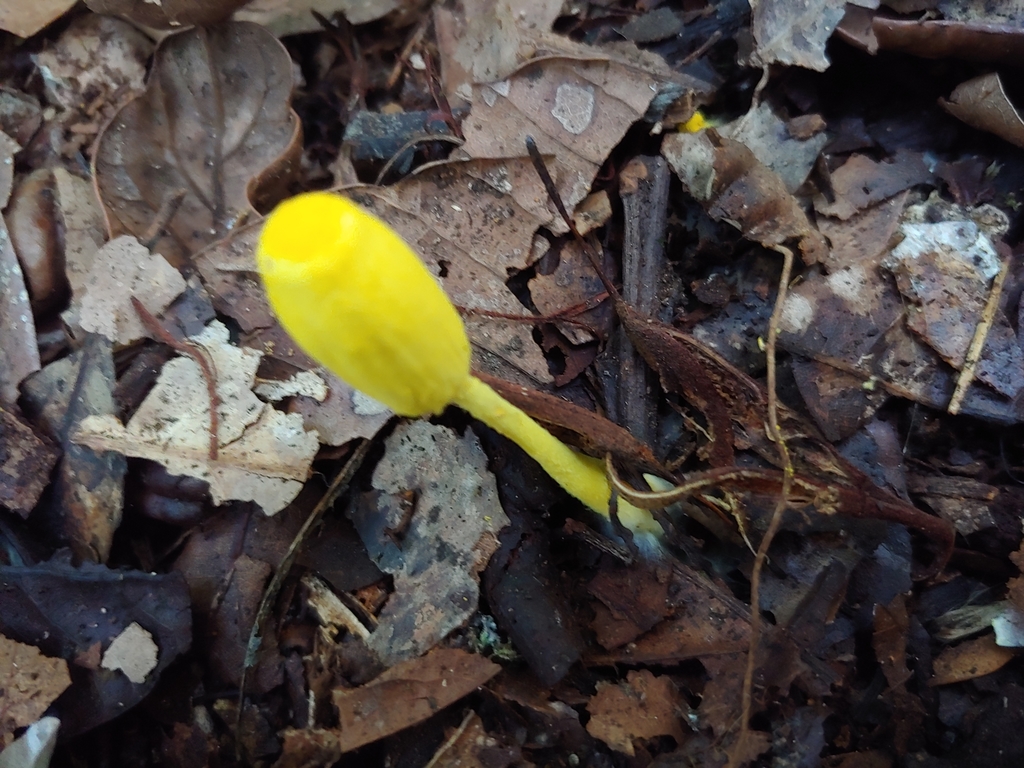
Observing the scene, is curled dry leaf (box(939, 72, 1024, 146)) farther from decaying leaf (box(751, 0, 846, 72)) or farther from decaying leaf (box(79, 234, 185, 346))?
decaying leaf (box(79, 234, 185, 346))

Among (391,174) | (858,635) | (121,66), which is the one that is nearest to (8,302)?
(121,66)

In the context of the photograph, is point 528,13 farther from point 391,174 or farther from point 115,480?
point 115,480

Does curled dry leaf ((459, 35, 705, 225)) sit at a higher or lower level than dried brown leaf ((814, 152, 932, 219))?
higher

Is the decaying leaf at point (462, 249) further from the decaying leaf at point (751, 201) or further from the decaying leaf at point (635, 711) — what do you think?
the decaying leaf at point (635, 711)

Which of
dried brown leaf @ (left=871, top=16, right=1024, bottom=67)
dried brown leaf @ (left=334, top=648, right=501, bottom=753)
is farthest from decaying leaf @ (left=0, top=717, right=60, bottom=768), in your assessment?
dried brown leaf @ (left=871, top=16, right=1024, bottom=67)

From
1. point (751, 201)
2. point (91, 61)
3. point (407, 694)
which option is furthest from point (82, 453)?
point (751, 201)

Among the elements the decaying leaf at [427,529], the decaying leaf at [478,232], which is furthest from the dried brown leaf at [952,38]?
the decaying leaf at [427,529]

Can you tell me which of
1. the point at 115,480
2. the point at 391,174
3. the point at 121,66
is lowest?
the point at 115,480
